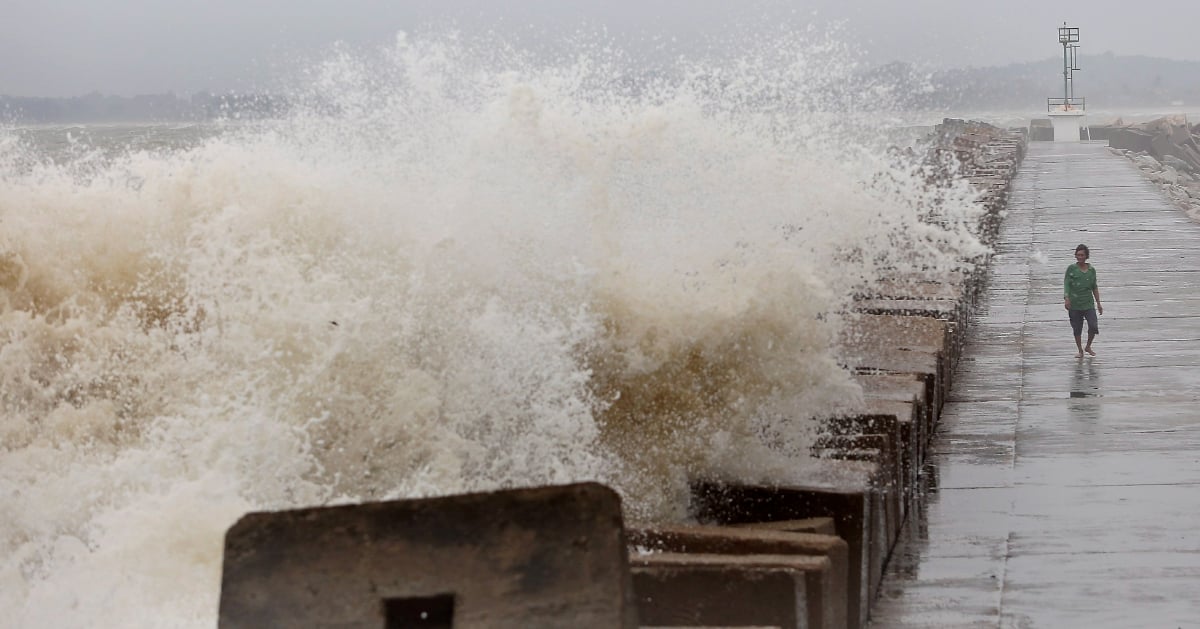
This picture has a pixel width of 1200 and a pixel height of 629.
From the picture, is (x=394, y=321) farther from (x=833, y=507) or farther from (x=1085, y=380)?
(x=1085, y=380)

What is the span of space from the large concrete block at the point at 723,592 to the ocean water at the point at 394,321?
107 cm

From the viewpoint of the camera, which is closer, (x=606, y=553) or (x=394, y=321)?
(x=606, y=553)

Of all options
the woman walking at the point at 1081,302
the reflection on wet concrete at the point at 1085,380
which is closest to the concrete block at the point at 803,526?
the reflection on wet concrete at the point at 1085,380

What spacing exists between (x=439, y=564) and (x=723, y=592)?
134cm

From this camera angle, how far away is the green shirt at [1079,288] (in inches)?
407

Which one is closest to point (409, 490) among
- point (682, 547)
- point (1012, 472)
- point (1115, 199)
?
point (682, 547)

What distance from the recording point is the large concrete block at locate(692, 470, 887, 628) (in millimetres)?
5172

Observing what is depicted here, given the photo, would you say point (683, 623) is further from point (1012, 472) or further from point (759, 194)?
point (759, 194)

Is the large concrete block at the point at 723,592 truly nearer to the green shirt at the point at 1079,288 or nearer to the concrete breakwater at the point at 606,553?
the concrete breakwater at the point at 606,553

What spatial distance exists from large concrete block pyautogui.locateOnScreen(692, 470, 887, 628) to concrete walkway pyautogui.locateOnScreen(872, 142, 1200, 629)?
0.22 meters

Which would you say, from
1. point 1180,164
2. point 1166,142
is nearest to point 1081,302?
point 1180,164

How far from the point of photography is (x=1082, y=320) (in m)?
10.4

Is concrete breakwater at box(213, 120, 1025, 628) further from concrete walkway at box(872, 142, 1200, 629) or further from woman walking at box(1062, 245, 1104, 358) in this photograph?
woman walking at box(1062, 245, 1104, 358)

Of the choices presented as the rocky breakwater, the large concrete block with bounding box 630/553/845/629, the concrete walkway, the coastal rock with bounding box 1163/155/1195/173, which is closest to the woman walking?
the concrete walkway
